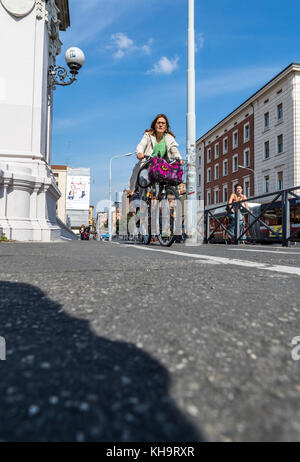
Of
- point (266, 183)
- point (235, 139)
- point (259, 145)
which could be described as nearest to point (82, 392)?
point (266, 183)

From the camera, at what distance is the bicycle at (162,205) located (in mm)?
5852

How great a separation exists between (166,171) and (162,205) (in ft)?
2.06

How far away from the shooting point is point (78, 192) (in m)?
65.3

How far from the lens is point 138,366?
0.60m

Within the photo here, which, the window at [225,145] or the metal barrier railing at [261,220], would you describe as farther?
the window at [225,145]

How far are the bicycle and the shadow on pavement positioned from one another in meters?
5.13

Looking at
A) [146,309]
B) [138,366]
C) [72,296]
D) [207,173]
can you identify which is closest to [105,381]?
[138,366]

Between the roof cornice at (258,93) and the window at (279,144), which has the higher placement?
the roof cornice at (258,93)

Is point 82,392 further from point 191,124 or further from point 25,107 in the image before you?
point 191,124

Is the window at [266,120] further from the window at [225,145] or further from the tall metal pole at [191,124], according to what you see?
the tall metal pole at [191,124]

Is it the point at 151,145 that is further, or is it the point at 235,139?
the point at 235,139

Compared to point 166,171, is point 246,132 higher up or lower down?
higher up

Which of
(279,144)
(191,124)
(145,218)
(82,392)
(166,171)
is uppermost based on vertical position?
(279,144)

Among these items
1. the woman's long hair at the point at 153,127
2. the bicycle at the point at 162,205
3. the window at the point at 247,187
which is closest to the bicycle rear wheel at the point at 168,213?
the bicycle at the point at 162,205
